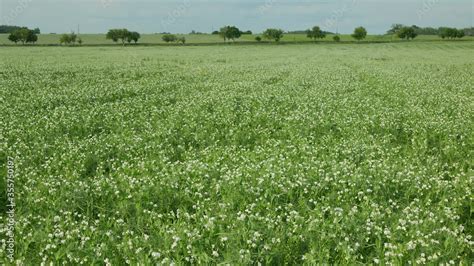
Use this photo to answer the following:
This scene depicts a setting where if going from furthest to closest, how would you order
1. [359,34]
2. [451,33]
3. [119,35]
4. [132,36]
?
[359,34], [451,33], [132,36], [119,35]

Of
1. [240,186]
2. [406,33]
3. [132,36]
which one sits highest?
[406,33]

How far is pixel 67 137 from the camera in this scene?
11.4m

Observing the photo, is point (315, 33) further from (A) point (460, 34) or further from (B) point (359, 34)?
(A) point (460, 34)

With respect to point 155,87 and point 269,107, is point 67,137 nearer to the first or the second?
point 269,107

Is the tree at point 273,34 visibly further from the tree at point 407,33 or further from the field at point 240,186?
the field at point 240,186

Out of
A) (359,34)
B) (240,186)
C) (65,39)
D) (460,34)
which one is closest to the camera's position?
(240,186)

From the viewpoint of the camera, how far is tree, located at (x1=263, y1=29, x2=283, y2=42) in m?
150

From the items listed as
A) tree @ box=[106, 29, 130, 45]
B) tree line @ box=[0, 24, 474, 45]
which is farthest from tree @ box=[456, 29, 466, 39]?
tree @ box=[106, 29, 130, 45]

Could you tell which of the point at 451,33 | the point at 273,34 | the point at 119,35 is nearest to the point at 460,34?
the point at 451,33

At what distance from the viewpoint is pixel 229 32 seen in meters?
152

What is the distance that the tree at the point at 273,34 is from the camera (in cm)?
14975

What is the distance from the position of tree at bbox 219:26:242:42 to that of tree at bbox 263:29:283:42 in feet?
35.2

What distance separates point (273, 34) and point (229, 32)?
16.5m

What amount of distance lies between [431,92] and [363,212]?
1662 cm
